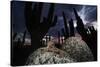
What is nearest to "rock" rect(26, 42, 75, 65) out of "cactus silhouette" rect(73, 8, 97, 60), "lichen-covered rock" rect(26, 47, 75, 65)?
"lichen-covered rock" rect(26, 47, 75, 65)

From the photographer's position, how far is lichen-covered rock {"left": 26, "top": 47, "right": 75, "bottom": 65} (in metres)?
2.56

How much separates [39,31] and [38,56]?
13.0 inches

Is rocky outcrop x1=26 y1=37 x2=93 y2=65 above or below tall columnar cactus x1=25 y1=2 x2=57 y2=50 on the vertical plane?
below

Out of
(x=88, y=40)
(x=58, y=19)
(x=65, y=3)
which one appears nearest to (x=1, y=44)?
(x=58, y=19)

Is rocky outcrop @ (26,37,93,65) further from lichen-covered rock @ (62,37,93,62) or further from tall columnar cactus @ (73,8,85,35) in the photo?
tall columnar cactus @ (73,8,85,35)

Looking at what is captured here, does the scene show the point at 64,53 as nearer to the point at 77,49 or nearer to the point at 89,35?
the point at 77,49

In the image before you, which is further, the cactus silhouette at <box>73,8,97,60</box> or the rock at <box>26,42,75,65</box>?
the cactus silhouette at <box>73,8,97,60</box>

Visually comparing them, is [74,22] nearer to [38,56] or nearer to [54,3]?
[54,3]


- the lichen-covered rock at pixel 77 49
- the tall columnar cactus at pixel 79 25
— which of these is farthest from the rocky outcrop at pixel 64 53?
the tall columnar cactus at pixel 79 25

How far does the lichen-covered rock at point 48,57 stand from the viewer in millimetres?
2562

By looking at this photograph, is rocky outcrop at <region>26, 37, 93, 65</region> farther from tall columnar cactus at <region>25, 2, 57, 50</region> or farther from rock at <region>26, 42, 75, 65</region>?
tall columnar cactus at <region>25, 2, 57, 50</region>

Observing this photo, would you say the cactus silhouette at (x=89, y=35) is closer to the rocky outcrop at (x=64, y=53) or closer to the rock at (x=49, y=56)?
the rocky outcrop at (x=64, y=53)

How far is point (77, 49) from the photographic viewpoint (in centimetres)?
280

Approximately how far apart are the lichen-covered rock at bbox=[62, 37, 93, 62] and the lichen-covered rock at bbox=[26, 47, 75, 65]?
0.25 feet
